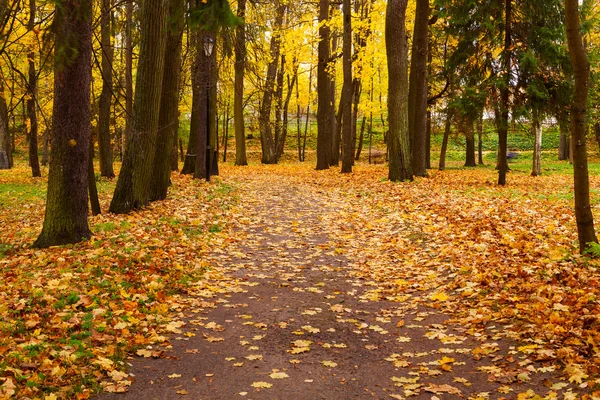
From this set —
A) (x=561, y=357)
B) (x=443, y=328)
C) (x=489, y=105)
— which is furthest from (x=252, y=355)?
(x=489, y=105)

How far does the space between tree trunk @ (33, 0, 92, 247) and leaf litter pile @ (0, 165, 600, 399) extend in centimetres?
49

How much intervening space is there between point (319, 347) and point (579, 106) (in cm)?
440

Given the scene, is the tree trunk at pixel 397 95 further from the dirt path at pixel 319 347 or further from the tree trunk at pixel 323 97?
the dirt path at pixel 319 347

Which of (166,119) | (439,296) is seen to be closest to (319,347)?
(439,296)

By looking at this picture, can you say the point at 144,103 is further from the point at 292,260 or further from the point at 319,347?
the point at 319,347

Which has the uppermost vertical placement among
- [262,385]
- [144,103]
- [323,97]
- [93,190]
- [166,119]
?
[323,97]

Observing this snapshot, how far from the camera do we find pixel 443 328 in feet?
19.7

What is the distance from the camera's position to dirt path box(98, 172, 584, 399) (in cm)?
457

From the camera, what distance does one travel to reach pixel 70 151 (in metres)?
8.47

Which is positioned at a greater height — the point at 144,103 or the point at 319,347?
the point at 144,103

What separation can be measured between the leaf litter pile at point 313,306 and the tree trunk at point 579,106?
30.4 inches

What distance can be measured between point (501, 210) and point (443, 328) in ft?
19.6

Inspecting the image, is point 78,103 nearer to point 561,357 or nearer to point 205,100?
point 561,357

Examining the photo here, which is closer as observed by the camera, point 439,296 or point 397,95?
point 439,296
